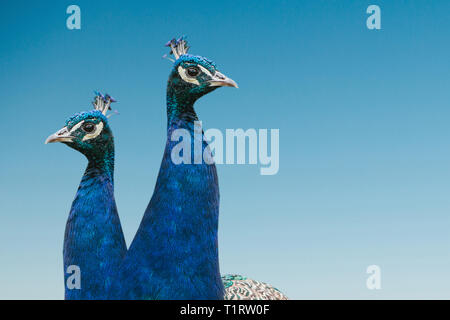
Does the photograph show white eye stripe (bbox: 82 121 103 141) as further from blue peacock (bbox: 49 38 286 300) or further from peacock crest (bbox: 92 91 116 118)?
blue peacock (bbox: 49 38 286 300)

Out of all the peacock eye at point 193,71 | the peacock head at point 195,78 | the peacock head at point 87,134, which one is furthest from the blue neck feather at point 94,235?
the peacock eye at point 193,71

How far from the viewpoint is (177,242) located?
212 inches

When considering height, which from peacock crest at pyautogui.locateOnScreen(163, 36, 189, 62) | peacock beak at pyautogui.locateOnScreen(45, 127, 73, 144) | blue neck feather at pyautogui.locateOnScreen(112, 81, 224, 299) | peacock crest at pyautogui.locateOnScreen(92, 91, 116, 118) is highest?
peacock crest at pyautogui.locateOnScreen(163, 36, 189, 62)

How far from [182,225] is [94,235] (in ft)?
3.85

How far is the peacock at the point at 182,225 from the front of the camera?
17.5 ft

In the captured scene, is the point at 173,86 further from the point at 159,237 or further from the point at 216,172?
the point at 159,237

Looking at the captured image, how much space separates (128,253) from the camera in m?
5.64

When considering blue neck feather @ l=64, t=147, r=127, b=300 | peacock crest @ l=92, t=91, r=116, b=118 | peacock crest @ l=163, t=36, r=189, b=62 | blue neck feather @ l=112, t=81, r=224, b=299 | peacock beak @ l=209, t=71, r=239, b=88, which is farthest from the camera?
peacock crest @ l=92, t=91, r=116, b=118

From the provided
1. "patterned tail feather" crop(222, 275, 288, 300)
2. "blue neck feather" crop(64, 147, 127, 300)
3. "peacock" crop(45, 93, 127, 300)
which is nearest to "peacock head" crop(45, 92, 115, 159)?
"peacock" crop(45, 93, 127, 300)

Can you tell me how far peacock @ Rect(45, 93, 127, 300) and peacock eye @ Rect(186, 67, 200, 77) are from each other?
1.26m

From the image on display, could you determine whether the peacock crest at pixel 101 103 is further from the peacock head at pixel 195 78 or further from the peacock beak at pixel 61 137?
the peacock head at pixel 195 78

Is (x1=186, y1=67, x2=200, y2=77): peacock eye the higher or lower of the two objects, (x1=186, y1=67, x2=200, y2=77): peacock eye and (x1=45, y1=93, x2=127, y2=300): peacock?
the higher

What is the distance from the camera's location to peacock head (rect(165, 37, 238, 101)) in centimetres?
597
